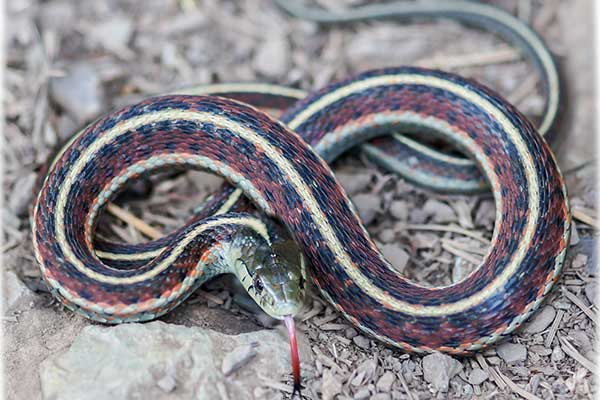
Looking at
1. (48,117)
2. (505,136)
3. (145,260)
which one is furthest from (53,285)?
(505,136)

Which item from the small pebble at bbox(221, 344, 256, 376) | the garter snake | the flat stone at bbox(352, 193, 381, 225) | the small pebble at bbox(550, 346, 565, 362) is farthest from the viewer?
the garter snake

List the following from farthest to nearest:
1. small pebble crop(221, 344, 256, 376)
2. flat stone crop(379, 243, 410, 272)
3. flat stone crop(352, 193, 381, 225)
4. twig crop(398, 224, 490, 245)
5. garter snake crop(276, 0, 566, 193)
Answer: garter snake crop(276, 0, 566, 193) < flat stone crop(352, 193, 381, 225) < twig crop(398, 224, 490, 245) < flat stone crop(379, 243, 410, 272) < small pebble crop(221, 344, 256, 376)

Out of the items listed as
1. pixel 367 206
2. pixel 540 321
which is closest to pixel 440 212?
pixel 367 206

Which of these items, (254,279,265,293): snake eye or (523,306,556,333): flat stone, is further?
(523,306,556,333): flat stone

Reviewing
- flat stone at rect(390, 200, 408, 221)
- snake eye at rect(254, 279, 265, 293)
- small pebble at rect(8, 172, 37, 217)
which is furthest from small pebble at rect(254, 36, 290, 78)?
snake eye at rect(254, 279, 265, 293)

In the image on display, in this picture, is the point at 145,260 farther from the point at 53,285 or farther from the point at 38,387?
the point at 38,387

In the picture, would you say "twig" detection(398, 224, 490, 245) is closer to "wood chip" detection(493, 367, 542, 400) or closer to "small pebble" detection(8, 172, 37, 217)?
"wood chip" detection(493, 367, 542, 400)
